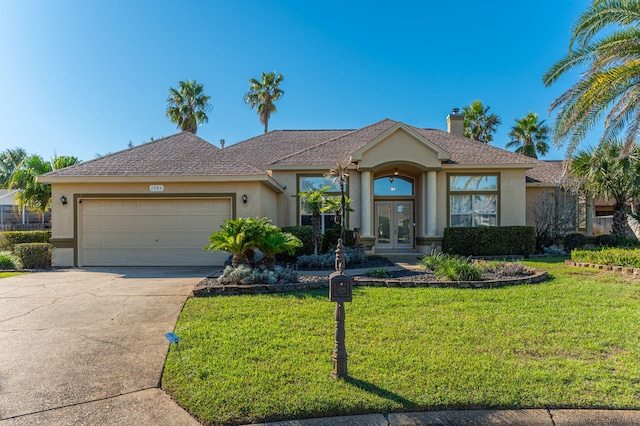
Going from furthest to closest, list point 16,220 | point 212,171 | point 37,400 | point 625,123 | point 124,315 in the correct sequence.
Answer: point 16,220
point 212,171
point 625,123
point 124,315
point 37,400

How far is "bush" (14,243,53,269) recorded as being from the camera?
1131 centimetres

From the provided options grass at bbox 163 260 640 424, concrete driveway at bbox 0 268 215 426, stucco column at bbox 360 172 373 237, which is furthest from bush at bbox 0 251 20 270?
stucco column at bbox 360 172 373 237

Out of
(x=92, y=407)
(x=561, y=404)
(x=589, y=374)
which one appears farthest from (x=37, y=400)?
(x=589, y=374)

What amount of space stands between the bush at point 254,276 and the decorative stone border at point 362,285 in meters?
0.22

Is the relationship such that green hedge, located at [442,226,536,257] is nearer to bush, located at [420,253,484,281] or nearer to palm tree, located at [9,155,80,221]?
bush, located at [420,253,484,281]

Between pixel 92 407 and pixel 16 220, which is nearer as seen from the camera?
pixel 92 407

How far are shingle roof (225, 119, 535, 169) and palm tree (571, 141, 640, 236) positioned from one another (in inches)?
90.2

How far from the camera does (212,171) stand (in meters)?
12.0

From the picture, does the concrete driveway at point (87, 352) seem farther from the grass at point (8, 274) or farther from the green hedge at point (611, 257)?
the green hedge at point (611, 257)

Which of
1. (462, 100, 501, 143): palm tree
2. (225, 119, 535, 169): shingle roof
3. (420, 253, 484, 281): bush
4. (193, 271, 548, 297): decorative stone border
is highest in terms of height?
(462, 100, 501, 143): palm tree

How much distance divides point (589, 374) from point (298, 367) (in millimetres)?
3218

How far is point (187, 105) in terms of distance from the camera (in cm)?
2541

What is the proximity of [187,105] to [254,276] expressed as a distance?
2154 cm

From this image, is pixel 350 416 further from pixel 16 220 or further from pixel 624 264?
pixel 16 220
